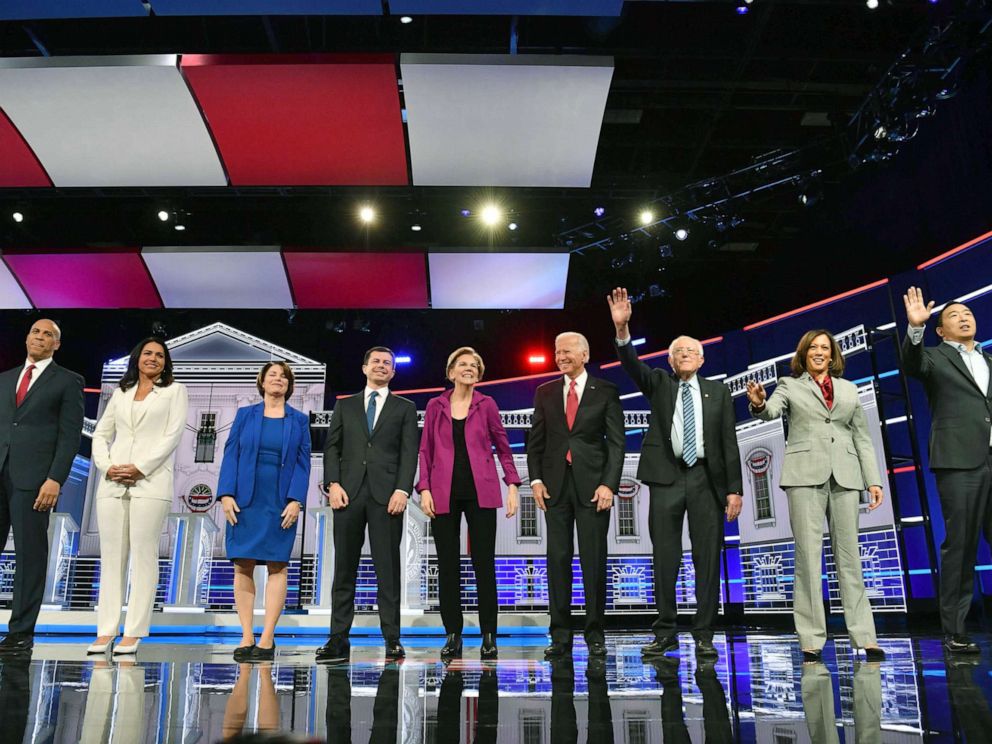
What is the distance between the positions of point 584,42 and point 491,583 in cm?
491

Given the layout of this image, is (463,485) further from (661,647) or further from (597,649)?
(661,647)

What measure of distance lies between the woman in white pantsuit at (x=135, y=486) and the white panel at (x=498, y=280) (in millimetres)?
4557

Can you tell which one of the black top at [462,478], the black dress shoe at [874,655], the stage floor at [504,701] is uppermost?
the black top at [462,478]

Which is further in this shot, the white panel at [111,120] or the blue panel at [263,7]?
the white panel at [111,120]

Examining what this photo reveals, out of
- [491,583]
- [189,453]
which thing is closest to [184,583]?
[491,583]

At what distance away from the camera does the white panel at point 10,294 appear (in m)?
8.60

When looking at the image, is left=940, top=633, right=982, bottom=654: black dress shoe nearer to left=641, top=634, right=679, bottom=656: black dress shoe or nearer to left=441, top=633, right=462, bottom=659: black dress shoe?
left=641, top=634, right=679, bottom=656: black dress shoe

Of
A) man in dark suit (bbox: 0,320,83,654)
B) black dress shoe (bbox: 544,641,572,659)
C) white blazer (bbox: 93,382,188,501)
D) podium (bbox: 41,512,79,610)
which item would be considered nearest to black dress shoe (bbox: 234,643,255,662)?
A: white blazer (bbox: 93,382,188,501)

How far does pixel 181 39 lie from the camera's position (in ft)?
23.6

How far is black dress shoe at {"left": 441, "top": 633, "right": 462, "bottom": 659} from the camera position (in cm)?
381

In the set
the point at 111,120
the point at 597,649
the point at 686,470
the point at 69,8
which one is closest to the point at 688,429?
the point at 686,470

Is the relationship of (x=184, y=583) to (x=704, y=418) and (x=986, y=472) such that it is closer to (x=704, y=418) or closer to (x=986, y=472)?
(x=704, y=418)

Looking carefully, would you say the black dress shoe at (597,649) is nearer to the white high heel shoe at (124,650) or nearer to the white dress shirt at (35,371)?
the white high heel shoe at (124,650)

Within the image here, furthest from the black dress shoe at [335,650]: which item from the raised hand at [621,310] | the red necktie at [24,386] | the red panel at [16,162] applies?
the red panel at [16,162]
